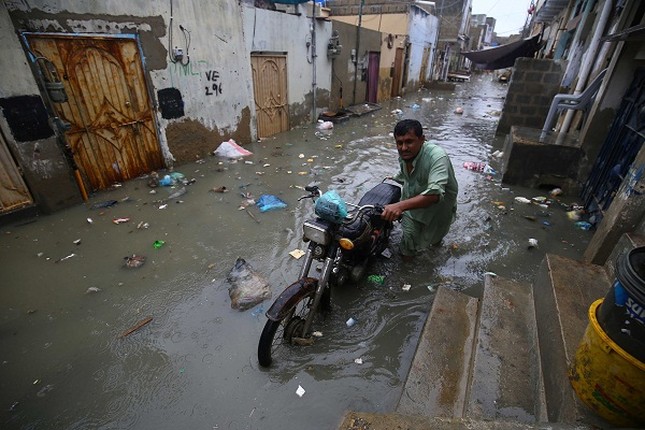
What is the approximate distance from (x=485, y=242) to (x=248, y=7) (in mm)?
7158

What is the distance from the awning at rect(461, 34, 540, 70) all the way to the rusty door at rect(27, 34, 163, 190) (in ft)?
43.4

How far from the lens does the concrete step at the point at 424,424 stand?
1.32 metres

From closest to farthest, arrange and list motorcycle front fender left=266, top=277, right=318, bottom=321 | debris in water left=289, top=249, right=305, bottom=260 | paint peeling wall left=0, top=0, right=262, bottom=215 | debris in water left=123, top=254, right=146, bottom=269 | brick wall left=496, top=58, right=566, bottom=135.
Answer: motorcycle front fender left=266, top=277, right=318, bottom=321 → debris in water left=123, top=254, right=146, bottom=269 → debris in water left=289, top=249, right=305, bottom=260 → paint peeling wall left=0, top=0, right=262, bottom=215 → brick wall left=496, top=58, right=566, bottom=135

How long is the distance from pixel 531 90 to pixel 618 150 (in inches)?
191

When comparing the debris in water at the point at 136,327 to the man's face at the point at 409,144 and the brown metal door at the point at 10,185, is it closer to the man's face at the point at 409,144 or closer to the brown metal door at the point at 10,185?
the man's face at the point at 409,144

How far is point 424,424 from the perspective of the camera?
4.54 feet

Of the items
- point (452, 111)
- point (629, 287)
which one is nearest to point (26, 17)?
point (629, 287)

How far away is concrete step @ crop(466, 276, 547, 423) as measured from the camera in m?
1.79

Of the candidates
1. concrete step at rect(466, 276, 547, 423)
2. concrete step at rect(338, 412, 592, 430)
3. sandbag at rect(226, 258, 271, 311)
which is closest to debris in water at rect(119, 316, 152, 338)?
sandbag at rect(226, 258, 271, 311)

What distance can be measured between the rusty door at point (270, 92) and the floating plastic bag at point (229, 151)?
1572 mm

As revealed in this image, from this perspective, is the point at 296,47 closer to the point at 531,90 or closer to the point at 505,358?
the point at 531,90

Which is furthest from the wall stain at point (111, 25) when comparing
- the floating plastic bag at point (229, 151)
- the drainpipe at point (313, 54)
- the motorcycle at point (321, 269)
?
the drainpipe at point (313, 54)

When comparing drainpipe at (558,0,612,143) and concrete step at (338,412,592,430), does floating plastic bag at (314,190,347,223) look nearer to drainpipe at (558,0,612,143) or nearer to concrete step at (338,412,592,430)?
concrete step at (338,412,592,430)

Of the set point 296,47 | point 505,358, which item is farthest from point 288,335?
point 296,47
